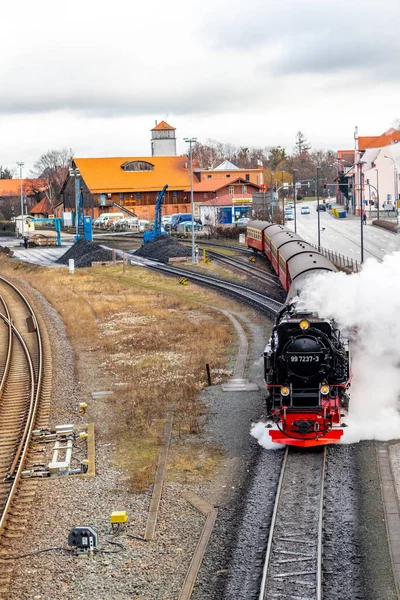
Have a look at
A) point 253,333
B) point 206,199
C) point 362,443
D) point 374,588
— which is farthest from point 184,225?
point 374,588

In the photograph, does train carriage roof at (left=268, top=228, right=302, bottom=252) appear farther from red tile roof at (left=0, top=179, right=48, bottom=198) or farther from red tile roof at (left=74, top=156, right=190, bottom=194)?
red tile roof at (left=0, top=179, right=48, bottom=198)

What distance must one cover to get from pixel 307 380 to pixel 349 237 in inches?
→ 2412

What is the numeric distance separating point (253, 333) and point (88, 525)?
68.5 ft

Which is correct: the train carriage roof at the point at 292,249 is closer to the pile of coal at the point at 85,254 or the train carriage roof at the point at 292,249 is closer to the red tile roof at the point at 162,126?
the pile of coal at the point at 85,254

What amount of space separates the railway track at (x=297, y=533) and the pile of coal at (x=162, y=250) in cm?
4865

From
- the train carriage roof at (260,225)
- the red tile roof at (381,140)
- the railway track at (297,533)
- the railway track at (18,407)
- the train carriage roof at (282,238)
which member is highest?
the red tile roof at (381,140)

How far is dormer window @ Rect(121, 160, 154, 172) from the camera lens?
124312 mm

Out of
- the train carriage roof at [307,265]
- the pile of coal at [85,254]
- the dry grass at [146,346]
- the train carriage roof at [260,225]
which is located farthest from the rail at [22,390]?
the pile of coal at [85,254]

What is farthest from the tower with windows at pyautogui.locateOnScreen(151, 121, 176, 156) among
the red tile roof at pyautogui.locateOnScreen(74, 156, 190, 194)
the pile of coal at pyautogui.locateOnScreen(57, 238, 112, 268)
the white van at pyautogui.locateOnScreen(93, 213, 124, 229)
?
the pile of coal at pyautogui.locateOnScreen(57, 238, 112, 268)

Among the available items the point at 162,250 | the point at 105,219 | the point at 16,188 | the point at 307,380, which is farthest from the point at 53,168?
the point at 307,380

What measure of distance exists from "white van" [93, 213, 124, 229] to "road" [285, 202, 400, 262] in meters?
26.0

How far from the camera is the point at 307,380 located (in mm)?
19109

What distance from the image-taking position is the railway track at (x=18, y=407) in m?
16.1

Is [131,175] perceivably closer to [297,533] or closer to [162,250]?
[162,250]
